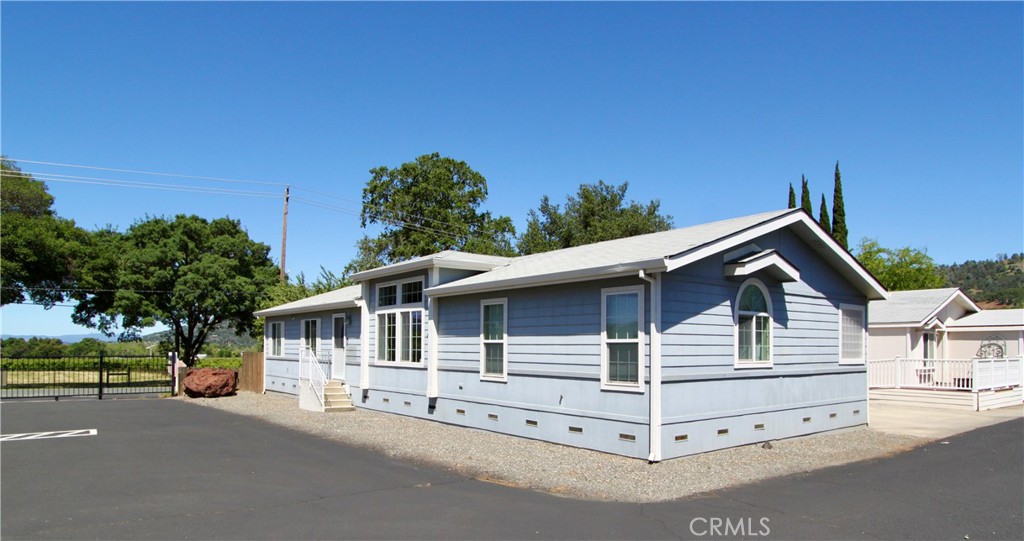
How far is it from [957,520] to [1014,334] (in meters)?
23.4

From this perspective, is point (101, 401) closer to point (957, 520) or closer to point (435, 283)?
point (435, 283)

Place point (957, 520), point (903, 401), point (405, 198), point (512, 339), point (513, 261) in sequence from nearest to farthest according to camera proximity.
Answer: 1. point (957, 520)
2. point (512, 339)
3. point (513, 261)
4. point (903, 401)
5. point (405, 198)

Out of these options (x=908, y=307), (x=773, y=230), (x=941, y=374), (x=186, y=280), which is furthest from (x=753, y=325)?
(x=186, y=280)

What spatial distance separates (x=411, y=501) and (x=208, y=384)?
1898 cm

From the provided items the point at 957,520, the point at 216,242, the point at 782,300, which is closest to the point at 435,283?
the point at 782,300

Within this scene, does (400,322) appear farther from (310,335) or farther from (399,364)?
(310,335)

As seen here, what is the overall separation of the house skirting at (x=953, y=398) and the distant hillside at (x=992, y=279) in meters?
49.5

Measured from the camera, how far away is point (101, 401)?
24328 millimetres

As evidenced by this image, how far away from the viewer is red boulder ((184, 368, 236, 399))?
2480 centimetres

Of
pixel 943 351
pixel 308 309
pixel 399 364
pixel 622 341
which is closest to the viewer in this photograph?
pixel 622 341

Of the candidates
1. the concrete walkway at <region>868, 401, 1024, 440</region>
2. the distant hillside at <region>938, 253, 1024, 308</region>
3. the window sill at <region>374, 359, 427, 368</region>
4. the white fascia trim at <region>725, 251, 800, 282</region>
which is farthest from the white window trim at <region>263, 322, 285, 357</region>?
the distant hillside at <region>938, 253, 1024, 308</region>

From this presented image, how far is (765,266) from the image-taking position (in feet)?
40.6

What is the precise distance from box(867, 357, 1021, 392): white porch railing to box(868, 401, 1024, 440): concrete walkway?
91 centimetres

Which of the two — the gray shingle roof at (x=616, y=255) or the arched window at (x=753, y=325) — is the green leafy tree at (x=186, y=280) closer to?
the gray shingle roof at (x=616, y=255)
